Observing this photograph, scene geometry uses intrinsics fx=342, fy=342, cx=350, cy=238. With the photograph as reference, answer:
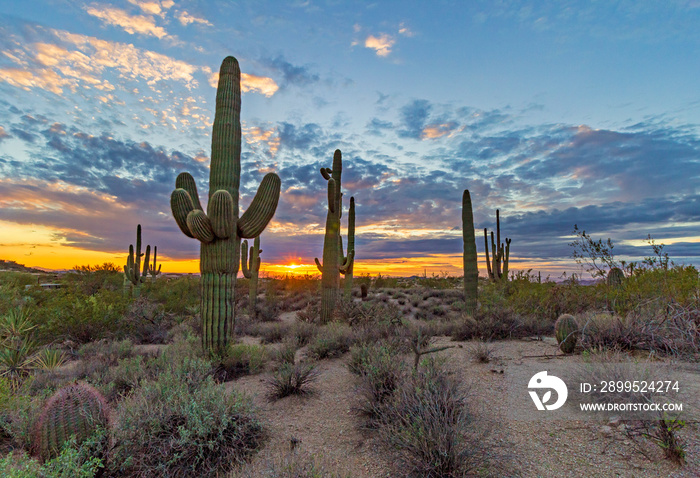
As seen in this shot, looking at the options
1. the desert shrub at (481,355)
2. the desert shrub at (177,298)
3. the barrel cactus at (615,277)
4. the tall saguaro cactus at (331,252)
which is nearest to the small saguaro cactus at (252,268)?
the desert shrub at (177,298)

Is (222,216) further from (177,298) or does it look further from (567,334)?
(177,298)

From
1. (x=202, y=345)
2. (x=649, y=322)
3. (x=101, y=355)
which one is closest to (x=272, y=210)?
(x=202, y=345)

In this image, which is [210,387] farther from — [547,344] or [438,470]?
[547,344]

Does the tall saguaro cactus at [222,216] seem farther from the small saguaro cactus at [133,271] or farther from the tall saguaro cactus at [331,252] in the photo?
the small saguaro cactus at [133,271]

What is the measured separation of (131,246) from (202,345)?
1429 cm

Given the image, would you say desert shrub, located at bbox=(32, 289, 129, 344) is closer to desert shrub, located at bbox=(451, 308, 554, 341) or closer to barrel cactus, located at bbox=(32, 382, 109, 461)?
barrel cactus, located at bbox=(32, 382, 109, 461)

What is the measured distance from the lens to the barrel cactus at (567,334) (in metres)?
6.47

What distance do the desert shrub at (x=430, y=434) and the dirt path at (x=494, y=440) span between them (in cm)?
29

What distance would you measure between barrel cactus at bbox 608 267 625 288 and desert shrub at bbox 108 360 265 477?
954 centimetres

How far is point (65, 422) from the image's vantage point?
347cm

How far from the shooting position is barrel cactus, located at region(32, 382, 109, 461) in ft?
11.3

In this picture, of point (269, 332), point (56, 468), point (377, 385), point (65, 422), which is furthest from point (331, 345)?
point (56, 468)

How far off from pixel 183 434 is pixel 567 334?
6.58m

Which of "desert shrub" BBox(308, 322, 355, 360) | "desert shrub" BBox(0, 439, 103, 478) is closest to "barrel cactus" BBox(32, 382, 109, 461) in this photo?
"desert shrub" BBox(0, 439, 103, 478)
